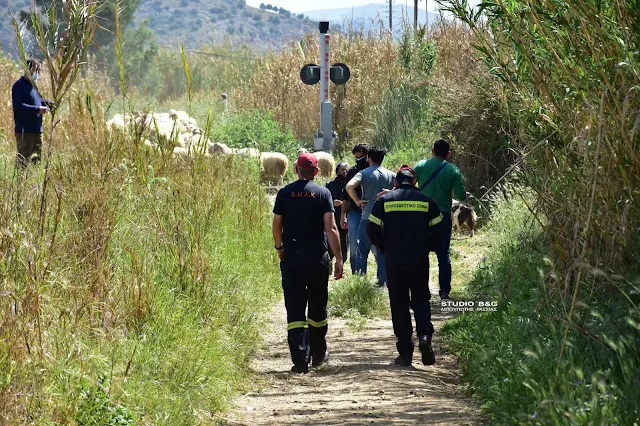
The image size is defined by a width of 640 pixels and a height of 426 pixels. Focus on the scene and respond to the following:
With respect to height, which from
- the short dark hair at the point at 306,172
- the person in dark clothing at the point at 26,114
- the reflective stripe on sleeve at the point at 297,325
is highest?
the person in dark clothing at the point at 26,114

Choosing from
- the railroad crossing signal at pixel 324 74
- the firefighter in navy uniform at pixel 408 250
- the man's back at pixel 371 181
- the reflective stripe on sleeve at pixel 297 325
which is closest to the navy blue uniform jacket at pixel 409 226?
the firefighter in navy uniform at pixel 408 250

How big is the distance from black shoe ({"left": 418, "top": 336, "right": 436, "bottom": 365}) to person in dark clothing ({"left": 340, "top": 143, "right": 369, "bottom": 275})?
3.37 m

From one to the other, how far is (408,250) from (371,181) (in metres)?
2.92

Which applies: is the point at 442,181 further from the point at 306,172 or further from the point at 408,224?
the point at 306,172

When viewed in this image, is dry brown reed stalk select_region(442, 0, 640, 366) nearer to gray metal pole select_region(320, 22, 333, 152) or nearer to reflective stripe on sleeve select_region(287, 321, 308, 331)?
reflective stripe on sleeve select_region(287, 321, 308, 331)

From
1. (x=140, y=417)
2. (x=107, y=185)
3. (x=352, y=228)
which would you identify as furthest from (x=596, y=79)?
(x=352, y=228)

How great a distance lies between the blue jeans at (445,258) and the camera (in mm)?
11070

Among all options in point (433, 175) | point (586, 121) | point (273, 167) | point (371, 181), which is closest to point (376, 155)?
point (371, 181)

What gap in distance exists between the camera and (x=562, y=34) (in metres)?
6.41

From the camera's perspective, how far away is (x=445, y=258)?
11125mm

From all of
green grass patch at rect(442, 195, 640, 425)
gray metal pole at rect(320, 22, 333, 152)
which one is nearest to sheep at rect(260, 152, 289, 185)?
gray metal pole at rect(320, 22, 333, 152)

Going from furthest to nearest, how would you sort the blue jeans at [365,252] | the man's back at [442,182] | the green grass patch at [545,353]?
the blue jeans at [365,252]
the man's back at [442,182]
the green grass patch at [545,353]

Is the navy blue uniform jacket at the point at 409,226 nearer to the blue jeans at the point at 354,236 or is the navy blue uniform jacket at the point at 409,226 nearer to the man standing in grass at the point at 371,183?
the man standing in grass at the point at 371,183

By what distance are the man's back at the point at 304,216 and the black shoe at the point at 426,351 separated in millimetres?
1088
